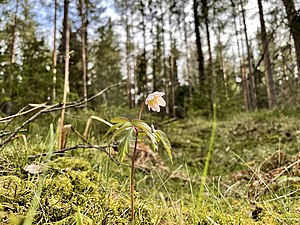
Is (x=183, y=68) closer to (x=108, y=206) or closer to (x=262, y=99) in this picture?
(x=262, y=99)

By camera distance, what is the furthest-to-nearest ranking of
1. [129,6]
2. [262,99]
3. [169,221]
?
[262,99], [129,6], [169,221]

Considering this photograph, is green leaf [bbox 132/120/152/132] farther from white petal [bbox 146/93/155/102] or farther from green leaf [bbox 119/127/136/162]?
white petal [bbox 146/93/155/102]

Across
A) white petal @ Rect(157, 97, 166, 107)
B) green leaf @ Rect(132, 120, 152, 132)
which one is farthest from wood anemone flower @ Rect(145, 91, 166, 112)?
green leaf @ Rect(132, 120, 152, 132)

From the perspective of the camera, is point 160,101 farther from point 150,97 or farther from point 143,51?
point 143,51

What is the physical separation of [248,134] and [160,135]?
5.91 meters

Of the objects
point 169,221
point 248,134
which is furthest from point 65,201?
point 248,134

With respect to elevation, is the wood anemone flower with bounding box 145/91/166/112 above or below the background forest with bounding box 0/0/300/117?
below

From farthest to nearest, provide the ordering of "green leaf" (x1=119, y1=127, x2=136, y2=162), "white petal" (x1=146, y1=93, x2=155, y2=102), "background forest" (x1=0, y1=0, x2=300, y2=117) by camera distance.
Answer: "background forest" (x1=0, y1=0, x2=300, y2=117)
"white petal" (x1=146, y1=93, x2=155, y2=102)
"green leaf" (x1=119, y1=127, x2=136, y2=162)

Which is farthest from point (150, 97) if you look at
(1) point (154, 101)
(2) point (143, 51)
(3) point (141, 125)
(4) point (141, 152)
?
(2) point (143, 51)

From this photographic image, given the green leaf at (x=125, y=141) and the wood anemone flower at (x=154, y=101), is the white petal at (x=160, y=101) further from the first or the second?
the green leaf at (x=125, y=141)

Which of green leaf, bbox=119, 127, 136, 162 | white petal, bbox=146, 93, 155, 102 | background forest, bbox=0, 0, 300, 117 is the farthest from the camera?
background forest, bbox=0, 0, 300, 117

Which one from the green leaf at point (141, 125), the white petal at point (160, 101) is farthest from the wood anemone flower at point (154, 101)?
the green leaf at point (141, 125)

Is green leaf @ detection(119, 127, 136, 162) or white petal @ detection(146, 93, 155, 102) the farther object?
white petal @ detection(146, 93, 155, 102)

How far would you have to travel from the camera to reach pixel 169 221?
3.54ft
